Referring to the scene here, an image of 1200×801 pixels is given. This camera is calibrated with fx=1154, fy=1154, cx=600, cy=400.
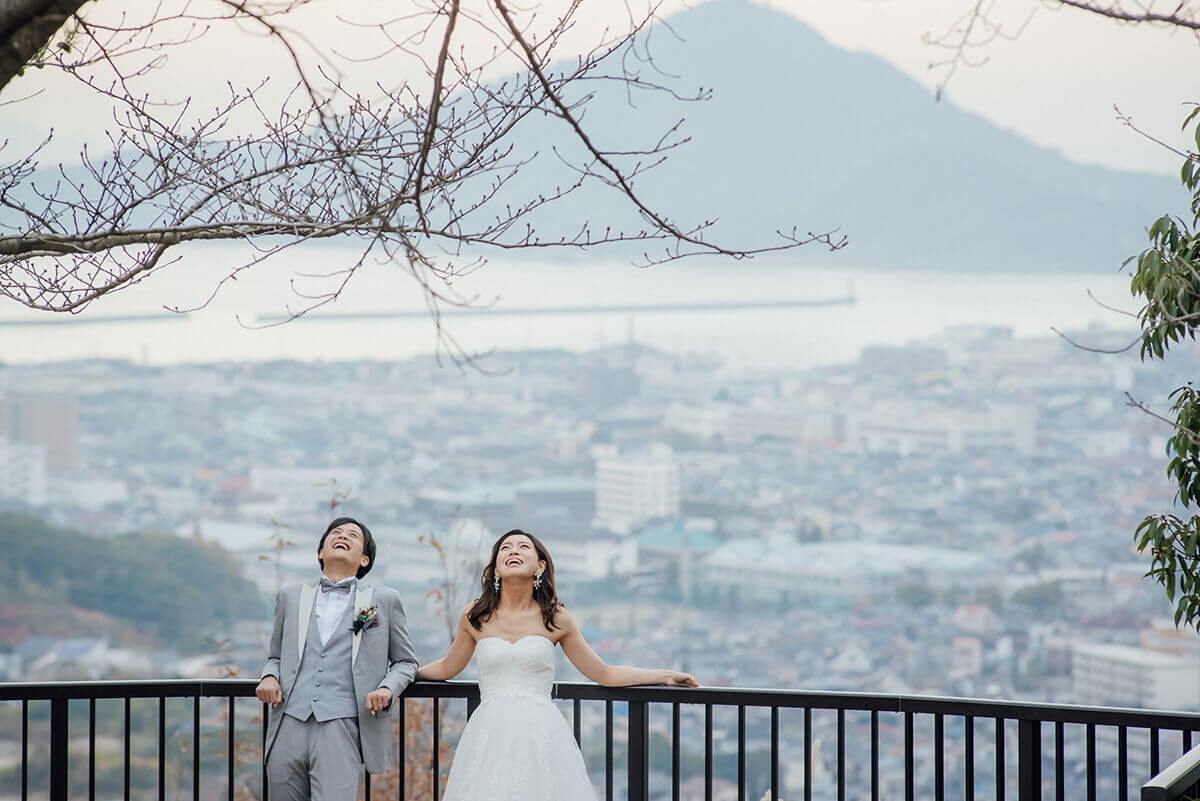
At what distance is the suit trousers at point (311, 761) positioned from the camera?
12.2ft

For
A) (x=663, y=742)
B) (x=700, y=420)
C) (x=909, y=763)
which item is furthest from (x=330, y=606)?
(x=700, y=420)

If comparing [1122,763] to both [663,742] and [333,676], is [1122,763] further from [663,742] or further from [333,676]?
[663,742]

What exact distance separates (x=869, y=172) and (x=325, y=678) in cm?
2221

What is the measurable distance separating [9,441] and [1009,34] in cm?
1965

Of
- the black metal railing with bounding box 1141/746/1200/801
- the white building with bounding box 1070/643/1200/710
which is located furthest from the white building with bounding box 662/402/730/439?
the black metal railing with bounding box 1141/746/1200/801

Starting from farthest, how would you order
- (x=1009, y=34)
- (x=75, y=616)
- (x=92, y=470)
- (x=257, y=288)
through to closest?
(x=257, y=288) → (x=92, y=470) → (x=75, y=616) → (x=1009, y=34)

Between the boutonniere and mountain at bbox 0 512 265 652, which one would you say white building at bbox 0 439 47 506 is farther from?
the boutonniere

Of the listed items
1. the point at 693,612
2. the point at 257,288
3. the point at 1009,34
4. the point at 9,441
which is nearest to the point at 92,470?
the point at 9,441

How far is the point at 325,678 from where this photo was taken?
12.5 feet

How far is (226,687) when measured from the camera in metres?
4.04

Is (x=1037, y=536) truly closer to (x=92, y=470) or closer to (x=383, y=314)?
(x=383, y=314)

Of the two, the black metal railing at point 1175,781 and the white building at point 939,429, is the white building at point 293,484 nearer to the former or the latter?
the white building at point 939,429

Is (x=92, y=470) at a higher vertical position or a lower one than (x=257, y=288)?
lower

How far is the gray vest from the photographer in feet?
12.3
